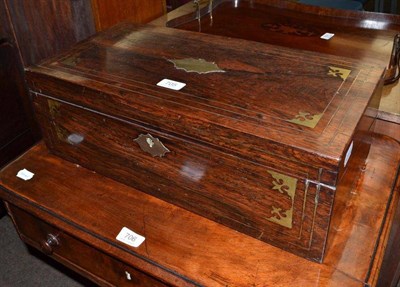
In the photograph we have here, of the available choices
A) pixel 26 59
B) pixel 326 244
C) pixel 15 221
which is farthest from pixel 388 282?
pixel 26 59

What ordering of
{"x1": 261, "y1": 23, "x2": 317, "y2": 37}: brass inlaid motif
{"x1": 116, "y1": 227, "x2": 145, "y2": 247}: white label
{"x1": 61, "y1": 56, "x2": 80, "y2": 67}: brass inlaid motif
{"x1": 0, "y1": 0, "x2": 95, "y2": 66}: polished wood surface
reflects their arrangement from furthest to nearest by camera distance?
1. {"x1": 261, "y1": 23, "x2": 317, "y2": 37}: brass inlaid motif
2. {"x1": 0, "y1": 0, "x2": 95, "y2": 66}: polished wood surface
3. {"x1": 61, "y1": 56, "x2": 80, "y2": 67}: brass inlaid motif
4. {"x1": 116, "y1": 227, "x2": 145, "y2": 247}: white label

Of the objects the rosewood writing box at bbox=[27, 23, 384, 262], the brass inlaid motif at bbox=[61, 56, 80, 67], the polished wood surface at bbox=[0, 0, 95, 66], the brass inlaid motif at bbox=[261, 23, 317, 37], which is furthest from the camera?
the brass inlaid motif at bbox=[261, 23, 317, 37]

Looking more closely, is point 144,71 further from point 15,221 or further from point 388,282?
point 388,282

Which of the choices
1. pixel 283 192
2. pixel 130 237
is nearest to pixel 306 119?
pixel 283 192

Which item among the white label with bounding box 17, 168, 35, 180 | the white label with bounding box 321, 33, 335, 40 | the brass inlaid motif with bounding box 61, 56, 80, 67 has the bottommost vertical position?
the white label with bounding box 17, 168, 35, 180

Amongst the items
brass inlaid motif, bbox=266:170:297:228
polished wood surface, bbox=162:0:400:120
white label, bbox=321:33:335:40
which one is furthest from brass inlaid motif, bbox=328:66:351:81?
white label, bbox=321:33:335:40

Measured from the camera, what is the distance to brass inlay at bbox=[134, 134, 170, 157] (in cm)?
79

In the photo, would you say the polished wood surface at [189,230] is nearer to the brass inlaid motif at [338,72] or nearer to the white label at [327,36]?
the brass inlaid motif at [338,72]

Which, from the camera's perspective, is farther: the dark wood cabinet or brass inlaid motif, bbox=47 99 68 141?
the dark wood cabinet

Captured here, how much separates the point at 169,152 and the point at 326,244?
0.33 metres

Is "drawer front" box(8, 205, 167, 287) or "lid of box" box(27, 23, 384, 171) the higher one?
"lid of box" box(27, 23, 384, 171)

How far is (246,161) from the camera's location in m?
0.69

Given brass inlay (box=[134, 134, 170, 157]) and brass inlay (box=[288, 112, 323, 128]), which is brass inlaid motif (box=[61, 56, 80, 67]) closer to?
brass inlay (box=[134, 134, 170, 157])

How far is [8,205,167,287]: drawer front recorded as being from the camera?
0.82 meters
